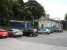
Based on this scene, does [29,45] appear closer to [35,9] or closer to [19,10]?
[19,10]

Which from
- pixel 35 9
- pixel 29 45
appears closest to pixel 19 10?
pixel 35 9

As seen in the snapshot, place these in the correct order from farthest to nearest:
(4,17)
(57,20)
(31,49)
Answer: (57,20) → (4,17) → (31,49)

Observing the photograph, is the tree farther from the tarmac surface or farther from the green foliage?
the tarmac surface

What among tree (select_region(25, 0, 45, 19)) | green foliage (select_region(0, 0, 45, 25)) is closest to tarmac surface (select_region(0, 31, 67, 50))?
green foliage (select_region(0, 0, 45, 25))

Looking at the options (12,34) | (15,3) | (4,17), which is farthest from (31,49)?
(15,3)

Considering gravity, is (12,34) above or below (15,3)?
below

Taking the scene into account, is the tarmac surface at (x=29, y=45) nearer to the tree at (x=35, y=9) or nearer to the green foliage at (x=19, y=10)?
the green foliage at (x=19, y=10)

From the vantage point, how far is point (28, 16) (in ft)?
329

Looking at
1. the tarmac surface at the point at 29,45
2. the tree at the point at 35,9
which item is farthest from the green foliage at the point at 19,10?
the tarmac surface at the point at 29,45

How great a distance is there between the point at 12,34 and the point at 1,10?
83.5 ft

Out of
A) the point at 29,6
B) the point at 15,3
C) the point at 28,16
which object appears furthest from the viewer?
the point at 29,6

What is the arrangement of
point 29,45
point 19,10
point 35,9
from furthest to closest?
1. point 35,9
2. point 19,10
3. point 29,45

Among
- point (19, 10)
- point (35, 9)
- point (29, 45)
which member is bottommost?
point (29, 45)

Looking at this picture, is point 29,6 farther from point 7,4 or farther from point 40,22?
point 7,4
